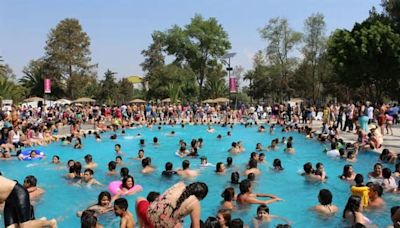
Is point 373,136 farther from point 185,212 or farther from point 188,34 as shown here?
point 188,34

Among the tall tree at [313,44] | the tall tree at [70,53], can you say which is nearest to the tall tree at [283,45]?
the tall tree at [313,44]

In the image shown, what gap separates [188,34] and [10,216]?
58.8 m

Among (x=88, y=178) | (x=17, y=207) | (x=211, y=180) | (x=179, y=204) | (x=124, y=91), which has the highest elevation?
(x=124, y=91)

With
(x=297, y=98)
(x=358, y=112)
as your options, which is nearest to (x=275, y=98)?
(x=297, y=98)

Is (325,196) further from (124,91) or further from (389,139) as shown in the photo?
(124,91)

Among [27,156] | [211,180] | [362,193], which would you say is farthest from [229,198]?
[27,156]

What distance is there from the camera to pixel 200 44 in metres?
61.6

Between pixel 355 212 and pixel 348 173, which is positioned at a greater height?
pixel 348 173

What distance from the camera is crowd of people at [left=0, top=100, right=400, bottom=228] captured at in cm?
455

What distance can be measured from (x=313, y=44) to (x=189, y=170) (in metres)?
45.1

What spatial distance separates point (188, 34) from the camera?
2443 inches

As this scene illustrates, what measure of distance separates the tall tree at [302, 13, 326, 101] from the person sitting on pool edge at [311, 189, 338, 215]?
1870 inches

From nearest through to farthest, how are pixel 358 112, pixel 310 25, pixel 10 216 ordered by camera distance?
1. pixel 10 216
2. pixel 358 112
3. pixel 310 25

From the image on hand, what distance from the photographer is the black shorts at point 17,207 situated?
461 centimetres
